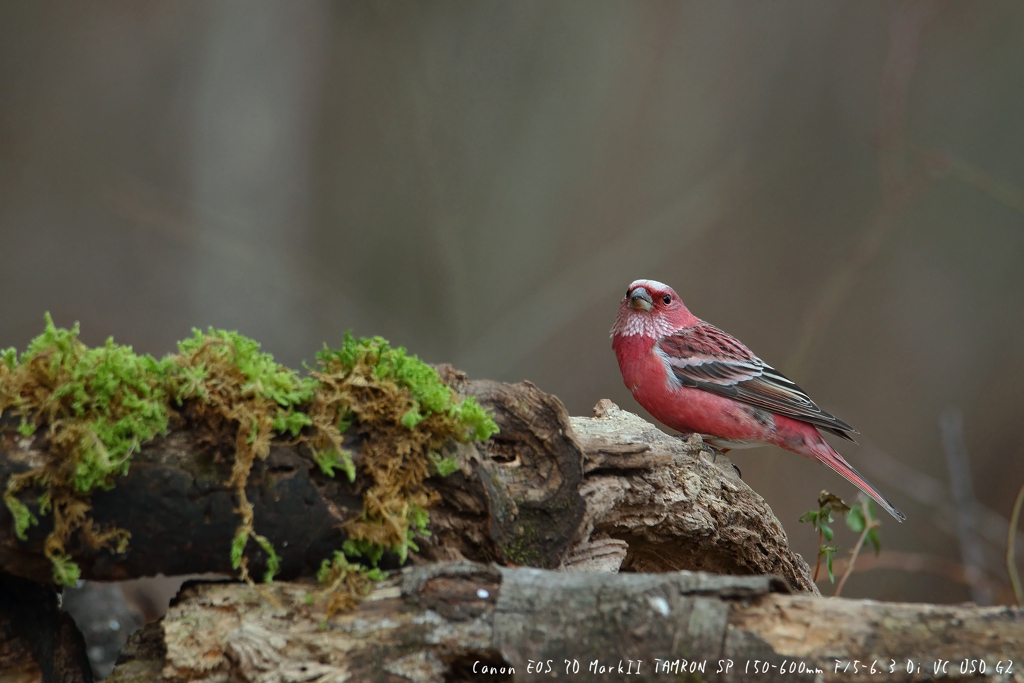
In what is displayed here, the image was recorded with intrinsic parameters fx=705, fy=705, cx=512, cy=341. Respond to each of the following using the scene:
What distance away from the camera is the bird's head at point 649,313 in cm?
354

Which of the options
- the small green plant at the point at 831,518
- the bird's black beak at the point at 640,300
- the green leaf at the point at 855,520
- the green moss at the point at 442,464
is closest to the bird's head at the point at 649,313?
the bird's black beak at the point at 640,300

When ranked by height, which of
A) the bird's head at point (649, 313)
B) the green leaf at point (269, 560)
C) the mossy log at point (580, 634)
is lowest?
the mossy log at point (580, 634)

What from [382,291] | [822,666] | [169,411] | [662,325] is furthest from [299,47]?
[822,666]

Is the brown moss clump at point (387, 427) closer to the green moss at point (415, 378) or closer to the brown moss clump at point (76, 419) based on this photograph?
the green moss at point (415, 378)

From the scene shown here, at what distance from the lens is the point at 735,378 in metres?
3.37

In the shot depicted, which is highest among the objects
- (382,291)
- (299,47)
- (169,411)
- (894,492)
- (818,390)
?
(299,47)

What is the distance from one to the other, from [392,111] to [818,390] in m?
4.52

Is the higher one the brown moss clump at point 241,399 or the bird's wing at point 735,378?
the bird's wing at point 735,378

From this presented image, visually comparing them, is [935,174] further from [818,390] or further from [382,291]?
[382,291]

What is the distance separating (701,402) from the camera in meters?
3.25

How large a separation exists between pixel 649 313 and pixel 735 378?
0.53 meters

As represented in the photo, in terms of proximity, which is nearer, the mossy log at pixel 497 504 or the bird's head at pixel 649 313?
the mossy log at pixel 497 504

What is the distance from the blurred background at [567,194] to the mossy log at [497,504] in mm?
3149

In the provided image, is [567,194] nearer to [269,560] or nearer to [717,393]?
[717,393]
